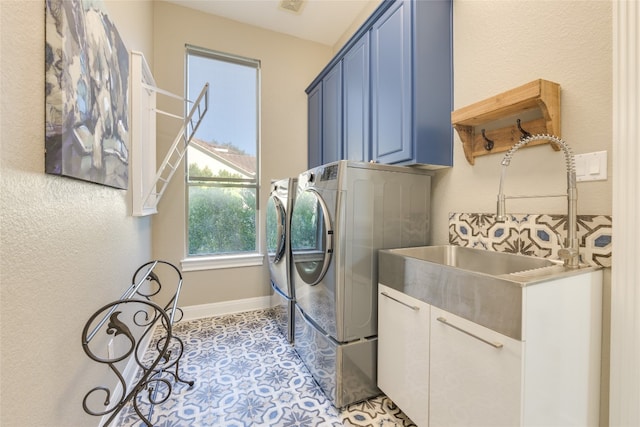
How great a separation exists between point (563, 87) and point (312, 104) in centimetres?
243

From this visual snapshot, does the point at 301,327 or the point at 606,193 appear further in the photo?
the point at 301,327

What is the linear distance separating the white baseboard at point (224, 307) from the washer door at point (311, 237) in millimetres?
1265

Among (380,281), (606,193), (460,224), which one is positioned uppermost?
(606,193)

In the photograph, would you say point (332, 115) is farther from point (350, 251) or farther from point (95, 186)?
point (95, 186)

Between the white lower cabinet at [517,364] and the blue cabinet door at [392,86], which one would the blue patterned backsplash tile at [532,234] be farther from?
the blue cabinet door at [392,86]

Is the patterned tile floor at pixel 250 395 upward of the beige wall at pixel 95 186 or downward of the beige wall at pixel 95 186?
downward

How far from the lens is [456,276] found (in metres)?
1.09

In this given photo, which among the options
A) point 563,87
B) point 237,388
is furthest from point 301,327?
point 563,87

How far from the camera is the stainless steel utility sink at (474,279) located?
0.90 m

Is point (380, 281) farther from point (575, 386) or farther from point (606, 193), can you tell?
point (606, 193)

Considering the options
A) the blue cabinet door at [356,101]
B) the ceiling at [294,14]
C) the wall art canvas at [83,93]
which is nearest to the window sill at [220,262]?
the wall art canvas at [83,93]

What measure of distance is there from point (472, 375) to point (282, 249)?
5.33 ft

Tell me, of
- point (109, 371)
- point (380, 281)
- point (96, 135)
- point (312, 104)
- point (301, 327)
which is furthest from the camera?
point (312, 104)

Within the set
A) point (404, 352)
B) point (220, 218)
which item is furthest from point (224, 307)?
point (404, 352)
